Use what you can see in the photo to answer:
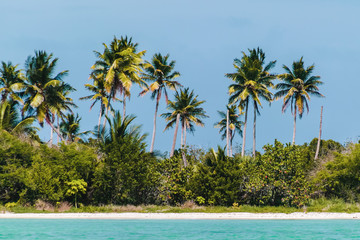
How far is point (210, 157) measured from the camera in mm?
30766

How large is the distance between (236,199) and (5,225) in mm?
15446

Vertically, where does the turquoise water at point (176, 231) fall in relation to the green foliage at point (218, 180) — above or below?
below

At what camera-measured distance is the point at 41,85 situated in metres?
39.4

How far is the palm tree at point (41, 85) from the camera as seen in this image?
38.9 m

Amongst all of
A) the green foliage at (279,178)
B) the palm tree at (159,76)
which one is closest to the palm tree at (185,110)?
the palm tree at (159,76)

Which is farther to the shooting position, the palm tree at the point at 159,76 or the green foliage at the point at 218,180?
the palm tree at the point at 159,76

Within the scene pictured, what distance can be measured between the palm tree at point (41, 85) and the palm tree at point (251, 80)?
16.8 meters

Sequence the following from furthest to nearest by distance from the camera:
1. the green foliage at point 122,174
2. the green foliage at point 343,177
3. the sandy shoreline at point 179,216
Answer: the green foliage at point 343,177, the green foliage at point 122,174, the sandy shoreline at point 179,216

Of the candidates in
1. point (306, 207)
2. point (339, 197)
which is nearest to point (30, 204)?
point (306, 207)

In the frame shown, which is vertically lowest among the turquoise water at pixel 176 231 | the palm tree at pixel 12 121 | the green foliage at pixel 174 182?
the turquoise water at pixel 176 231

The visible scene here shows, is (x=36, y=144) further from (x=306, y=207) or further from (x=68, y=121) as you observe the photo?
(x=68, y=121)

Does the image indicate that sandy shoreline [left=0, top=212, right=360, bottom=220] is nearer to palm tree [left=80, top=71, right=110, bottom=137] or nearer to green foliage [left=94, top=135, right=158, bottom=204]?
green foliage [left=94, top=135, right=158, bottom=204]

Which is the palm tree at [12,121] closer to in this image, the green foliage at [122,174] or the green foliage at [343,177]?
the green foliage at [122,174]

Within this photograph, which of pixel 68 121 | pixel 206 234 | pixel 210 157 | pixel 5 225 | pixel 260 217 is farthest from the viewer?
pixel 68 121
